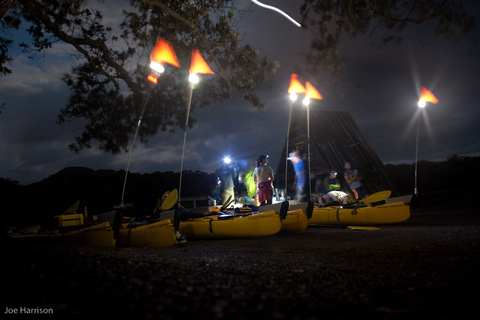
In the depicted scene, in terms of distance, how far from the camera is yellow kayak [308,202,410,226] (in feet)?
25.0

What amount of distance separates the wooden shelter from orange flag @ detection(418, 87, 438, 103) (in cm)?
527

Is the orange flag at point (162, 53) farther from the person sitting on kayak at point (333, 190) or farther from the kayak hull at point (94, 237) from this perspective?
the person sitting on kayak at point (333, 190)

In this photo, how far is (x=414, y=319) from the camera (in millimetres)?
1386

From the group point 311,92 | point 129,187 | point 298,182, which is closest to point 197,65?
point 311,92

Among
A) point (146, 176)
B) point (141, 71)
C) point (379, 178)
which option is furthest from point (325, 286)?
point (146, 176)

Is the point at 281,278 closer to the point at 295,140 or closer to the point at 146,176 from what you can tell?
the point at 295,140

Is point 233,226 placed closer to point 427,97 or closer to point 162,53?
point 162,53

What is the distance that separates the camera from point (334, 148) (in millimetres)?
15070

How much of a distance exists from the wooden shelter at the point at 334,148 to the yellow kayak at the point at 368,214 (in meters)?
4.98

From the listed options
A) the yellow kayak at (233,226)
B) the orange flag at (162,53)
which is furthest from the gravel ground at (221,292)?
the orange flag at (162,53)

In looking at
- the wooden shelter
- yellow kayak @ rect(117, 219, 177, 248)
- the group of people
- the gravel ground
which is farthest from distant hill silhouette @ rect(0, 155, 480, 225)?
the gravel ground

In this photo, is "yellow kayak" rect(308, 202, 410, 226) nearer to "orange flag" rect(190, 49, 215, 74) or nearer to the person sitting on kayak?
the person sitting on kayak

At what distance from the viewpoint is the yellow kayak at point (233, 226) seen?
611 cm

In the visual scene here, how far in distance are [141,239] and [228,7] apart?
21.1 ft
